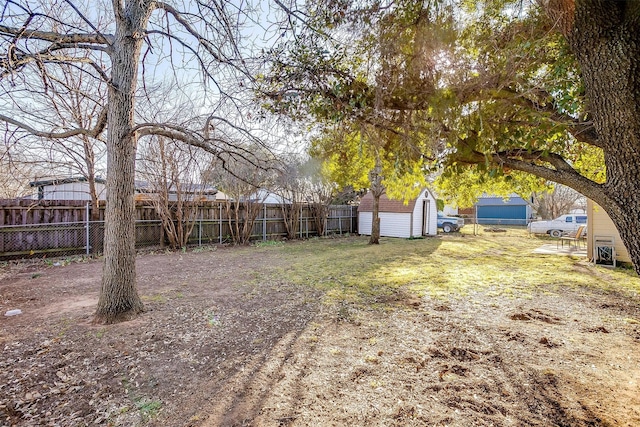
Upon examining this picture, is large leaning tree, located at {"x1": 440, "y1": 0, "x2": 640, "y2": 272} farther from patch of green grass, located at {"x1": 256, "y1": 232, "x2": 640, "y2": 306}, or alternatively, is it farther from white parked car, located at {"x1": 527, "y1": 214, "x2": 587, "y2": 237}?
white parked car, located at {"x1": 527, "y1": 214, "x2": 587, "y2": 237}

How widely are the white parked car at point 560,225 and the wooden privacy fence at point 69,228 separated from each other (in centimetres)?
1659

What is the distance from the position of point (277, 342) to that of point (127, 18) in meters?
4.37

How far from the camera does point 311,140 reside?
4.69 metres

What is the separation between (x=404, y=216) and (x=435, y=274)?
8908 mm

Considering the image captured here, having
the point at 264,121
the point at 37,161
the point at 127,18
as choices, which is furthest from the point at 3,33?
the point at 37,161

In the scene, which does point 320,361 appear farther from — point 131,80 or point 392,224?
point 392,224

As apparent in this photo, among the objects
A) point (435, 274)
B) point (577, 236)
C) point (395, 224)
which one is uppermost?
point (395, 224)

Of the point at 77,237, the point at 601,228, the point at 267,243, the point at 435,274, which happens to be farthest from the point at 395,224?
the point at 77,237

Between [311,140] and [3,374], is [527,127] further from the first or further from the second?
[3,374]

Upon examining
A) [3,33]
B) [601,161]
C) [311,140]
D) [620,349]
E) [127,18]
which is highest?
[127,18]

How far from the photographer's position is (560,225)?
16125 millimetres

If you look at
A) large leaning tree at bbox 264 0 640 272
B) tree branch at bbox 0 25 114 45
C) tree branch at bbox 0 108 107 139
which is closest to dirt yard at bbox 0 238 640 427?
large leaning tree at bbox 264 0 640 272

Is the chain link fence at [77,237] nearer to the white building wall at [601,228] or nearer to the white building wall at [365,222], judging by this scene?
the white building wall at [365,222]

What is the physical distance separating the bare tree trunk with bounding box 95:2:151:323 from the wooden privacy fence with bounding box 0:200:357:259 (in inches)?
256
